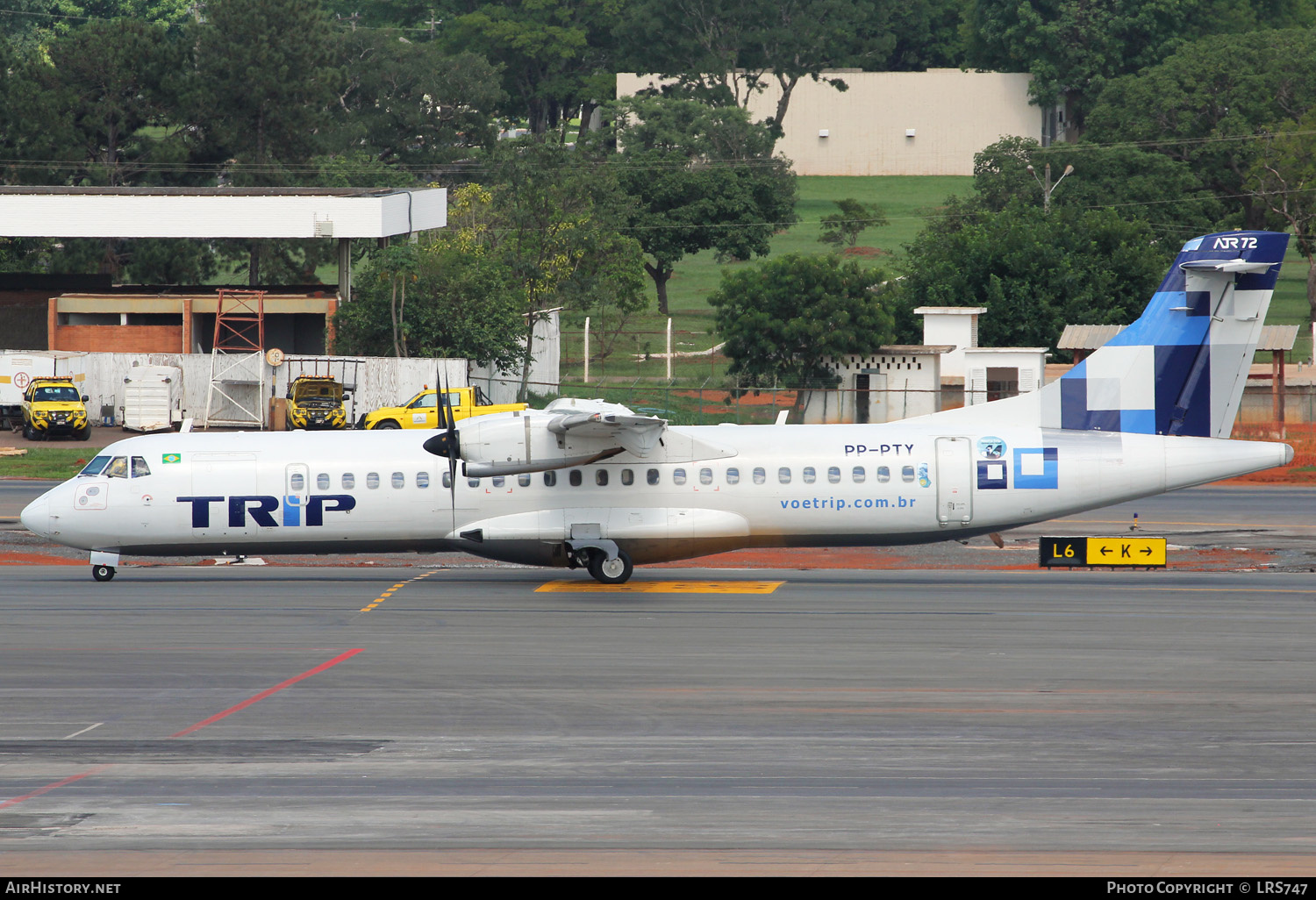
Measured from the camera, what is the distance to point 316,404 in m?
48.9

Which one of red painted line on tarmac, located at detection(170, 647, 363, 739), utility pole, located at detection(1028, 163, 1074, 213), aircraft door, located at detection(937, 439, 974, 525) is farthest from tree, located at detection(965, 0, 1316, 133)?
red painted line on tarmac, located at detection(170, 647, 363, 739)

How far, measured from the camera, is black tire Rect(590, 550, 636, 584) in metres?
24.3

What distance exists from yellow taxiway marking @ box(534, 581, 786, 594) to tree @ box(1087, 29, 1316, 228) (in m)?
61.7

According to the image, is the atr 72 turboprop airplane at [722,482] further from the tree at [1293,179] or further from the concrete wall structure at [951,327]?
the tree at [1293,179]

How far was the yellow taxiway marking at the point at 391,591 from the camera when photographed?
73.1 feet

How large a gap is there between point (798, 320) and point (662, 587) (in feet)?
95.0

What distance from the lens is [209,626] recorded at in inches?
807

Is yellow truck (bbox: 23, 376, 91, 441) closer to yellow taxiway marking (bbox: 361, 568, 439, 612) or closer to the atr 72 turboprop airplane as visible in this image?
the atr 72 turboprop airplane

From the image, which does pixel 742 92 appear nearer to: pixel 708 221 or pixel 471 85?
pixel 471 85

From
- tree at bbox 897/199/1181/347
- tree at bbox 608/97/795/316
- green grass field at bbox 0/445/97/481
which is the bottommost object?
green grass field at bbox 0/445/97/481

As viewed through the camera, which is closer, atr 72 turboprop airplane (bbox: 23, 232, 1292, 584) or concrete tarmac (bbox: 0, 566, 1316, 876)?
concrete tarmac (bbox: 0, 566, 1316, 876)

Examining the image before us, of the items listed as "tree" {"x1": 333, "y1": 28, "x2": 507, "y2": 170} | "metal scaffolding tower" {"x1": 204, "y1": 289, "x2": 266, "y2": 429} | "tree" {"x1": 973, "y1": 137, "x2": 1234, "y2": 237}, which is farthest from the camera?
"tree" {"x1": 333, "y1": 28, "x2": 507, "y2": 170}

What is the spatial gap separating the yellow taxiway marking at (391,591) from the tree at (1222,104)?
2505 inches

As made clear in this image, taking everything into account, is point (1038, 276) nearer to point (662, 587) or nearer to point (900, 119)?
point (662, 587)
